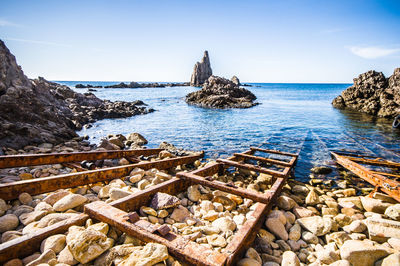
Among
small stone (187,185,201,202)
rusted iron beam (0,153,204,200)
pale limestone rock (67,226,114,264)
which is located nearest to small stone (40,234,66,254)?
pale limestone rock (67,226,114,264)

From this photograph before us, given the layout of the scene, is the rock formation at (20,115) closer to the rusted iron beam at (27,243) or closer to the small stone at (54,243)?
the rusted iron beam at (27,243)

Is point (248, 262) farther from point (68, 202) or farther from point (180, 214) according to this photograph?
point (68, 202)

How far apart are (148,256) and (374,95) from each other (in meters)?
40.6

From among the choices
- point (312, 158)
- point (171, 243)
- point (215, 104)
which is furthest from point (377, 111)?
point (171, 243)

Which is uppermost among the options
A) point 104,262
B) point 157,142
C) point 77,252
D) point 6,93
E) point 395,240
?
point 6,93

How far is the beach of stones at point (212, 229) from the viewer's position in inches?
84.5

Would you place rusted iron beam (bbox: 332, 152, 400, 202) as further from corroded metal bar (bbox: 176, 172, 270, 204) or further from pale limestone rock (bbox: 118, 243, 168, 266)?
pale limestone rock (bbox: 118, 243, 168, 266)

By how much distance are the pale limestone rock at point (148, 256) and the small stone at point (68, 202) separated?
177cm

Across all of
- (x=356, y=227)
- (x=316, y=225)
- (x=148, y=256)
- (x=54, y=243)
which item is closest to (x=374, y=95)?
(x=356, y=227)

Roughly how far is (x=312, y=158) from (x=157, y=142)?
8.31 metres

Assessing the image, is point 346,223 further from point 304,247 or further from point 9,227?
point 9,227

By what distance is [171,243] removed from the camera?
84.1 inches

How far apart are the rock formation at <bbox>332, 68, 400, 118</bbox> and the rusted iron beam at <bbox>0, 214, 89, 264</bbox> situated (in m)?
32.6

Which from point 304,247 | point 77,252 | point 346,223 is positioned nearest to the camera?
point 77,252
